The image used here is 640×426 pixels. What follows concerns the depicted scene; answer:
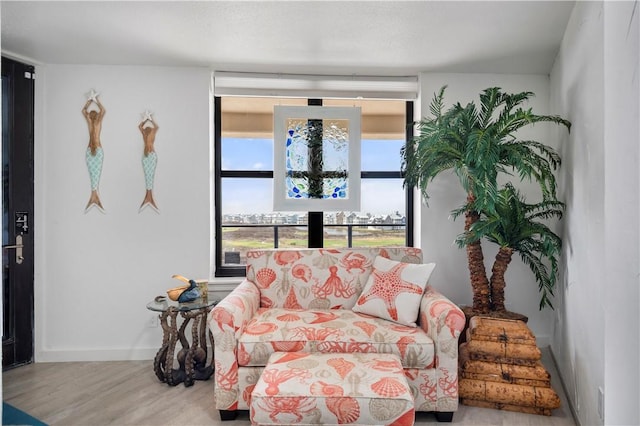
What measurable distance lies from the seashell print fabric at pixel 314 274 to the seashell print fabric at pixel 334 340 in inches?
15.1

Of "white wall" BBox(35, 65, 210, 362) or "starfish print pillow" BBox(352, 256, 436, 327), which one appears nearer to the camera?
"starfish print pillow" BBox(352, 256, 436, 327)

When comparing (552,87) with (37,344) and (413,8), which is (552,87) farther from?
(37,344)

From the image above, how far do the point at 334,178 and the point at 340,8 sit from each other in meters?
1.39

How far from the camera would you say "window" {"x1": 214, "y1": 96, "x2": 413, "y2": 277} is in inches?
135

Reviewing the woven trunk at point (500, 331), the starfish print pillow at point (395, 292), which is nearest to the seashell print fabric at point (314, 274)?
the starfish print pillow at point (395, 292)

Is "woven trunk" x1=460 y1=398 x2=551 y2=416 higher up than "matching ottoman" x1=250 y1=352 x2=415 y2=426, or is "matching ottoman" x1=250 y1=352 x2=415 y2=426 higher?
"matching ottoman" x1=250 y1=352 x2=415 y2=426

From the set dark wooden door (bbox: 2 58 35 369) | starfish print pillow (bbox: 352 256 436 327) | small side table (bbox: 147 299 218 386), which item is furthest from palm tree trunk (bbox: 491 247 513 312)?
dark wooden door (bbox: 2 58 35 369)

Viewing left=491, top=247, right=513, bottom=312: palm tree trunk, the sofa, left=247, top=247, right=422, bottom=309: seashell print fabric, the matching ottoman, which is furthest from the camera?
left=247, top=247, right=422, bottom=309: seashell print fabric

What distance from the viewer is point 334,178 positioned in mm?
3346

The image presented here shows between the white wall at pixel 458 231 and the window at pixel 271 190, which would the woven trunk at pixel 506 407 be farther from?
the window at pixel 271 190

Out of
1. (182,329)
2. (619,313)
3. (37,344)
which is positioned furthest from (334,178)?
(619,313)

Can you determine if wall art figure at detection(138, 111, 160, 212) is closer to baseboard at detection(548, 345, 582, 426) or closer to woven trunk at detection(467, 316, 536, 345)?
woven trunk at detection(467, 316, 536, 345)

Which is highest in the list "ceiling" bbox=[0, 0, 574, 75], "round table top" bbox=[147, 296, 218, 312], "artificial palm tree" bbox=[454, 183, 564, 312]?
"ceiling" bbox=[0, 0, 574, 75]

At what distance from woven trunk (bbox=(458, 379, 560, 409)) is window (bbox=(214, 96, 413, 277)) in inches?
55.3
